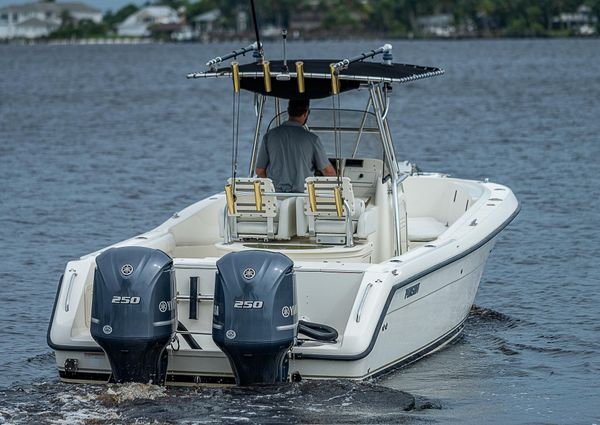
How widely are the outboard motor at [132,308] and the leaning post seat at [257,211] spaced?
A: 1.49 m

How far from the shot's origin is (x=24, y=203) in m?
21.1

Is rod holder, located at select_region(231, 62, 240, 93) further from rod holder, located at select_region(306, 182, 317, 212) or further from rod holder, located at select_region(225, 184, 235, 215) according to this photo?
rod holder, located at select_region(306, 182, 317, 212)

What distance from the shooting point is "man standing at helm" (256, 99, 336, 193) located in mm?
10930

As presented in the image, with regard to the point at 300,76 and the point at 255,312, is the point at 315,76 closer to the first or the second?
the point at 300,76

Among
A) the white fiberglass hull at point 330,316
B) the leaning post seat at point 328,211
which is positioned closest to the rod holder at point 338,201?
the leaning post seat at point 328,211

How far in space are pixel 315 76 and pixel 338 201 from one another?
0.92m

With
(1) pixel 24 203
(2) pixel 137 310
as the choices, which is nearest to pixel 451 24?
(1) pixel 24 203

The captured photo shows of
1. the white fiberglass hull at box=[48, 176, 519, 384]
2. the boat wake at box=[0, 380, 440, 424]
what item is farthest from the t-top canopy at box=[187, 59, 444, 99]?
the boat wake at box=[0, 380, 440, 424]

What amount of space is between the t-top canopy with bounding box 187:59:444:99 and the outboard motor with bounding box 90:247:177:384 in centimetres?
200

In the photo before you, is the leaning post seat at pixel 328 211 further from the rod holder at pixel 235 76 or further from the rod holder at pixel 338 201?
the rod holder at pixel 235 76

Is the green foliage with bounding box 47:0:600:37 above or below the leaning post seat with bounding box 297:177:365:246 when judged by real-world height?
above

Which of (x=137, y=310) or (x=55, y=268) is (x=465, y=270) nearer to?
(x=137, y=310)

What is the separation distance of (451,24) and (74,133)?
158 m

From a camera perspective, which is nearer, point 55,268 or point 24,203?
point 55,268
